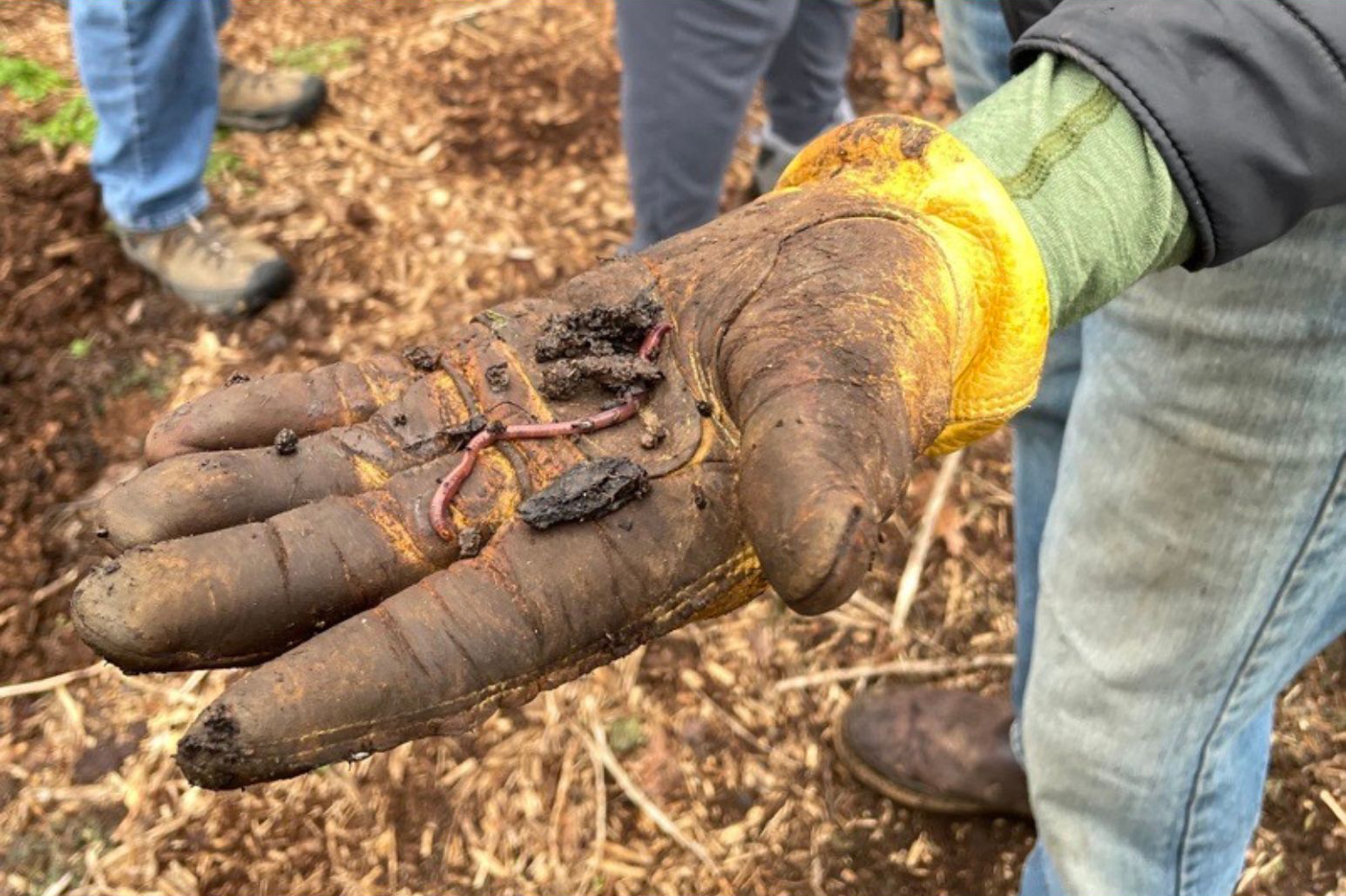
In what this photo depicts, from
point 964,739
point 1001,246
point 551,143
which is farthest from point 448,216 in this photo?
point 1001,246

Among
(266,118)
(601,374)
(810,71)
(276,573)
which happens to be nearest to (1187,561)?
(601,374)

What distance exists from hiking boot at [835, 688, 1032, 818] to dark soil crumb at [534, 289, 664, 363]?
1.77 metres

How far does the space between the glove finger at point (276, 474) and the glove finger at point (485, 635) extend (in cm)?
28

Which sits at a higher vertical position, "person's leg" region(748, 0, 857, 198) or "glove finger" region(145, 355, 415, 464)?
"glove finger" region(145, 355, 415, 464)

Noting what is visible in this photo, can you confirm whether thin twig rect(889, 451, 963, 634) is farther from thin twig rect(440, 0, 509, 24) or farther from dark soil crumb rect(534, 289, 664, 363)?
thin twig rect(440, 0, 509, 24)

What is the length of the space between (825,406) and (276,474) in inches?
32.2

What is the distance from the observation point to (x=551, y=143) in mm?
4730

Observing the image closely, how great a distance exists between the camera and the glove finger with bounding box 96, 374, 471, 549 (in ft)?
4.94

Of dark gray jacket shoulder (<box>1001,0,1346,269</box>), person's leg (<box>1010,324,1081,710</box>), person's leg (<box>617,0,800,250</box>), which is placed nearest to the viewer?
dark gray jacket shoulder (<box>1001,0,1346,269</box>)

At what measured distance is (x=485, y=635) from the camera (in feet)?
4.60

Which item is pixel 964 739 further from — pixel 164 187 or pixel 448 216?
pixel 164 187

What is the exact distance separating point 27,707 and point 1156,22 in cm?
Answer: 316

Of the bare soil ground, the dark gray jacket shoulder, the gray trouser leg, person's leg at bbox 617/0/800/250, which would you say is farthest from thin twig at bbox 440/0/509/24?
the dark gray jacket shoulder

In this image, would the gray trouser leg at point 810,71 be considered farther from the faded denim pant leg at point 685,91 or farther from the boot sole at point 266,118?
the boot sole at point 266,118
